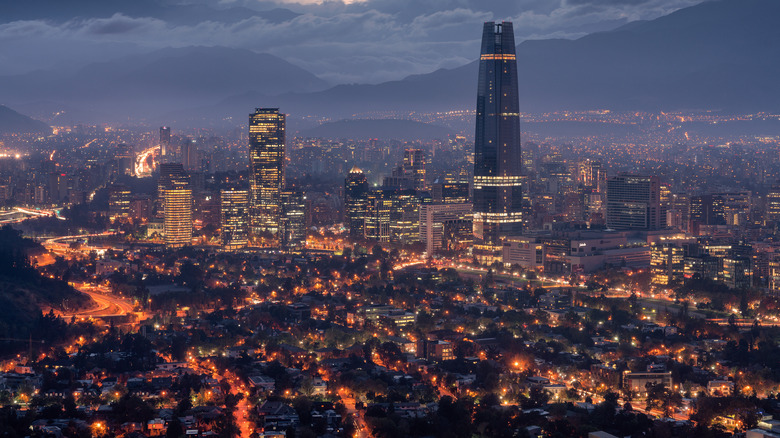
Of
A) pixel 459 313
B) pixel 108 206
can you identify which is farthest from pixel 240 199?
pixel 459 313

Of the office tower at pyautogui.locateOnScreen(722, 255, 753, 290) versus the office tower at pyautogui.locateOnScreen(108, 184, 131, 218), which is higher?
the office tower at pyautogui.locateOnScreen(108, 184, 131, 218)

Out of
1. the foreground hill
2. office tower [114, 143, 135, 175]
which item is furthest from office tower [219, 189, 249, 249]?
office tower [114, 143, 135, 175]

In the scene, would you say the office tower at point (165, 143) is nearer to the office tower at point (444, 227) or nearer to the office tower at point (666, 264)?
the office tower at point (444, 227)

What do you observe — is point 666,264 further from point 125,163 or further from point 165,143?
point 165,143

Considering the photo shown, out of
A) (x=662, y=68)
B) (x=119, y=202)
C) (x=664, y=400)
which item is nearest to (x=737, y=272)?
(x=664, y=400)

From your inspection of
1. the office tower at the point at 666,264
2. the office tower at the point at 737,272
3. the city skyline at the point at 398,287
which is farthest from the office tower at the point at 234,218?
the office tower at the point at 737,272

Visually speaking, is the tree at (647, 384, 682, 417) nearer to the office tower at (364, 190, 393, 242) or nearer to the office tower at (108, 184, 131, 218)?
the office tower at (364, 190, 393, 242)
